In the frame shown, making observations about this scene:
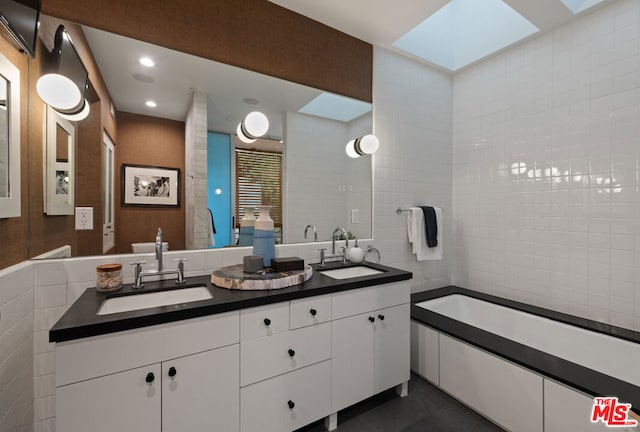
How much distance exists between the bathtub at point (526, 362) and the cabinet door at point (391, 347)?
1.01 ft

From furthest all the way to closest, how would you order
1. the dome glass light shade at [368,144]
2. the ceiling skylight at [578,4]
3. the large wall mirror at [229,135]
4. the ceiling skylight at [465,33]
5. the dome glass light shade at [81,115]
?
the ceiling skylight at [465,33] < the dome glass light shade at [368,144] < the ceiling skylight at [578,4] < the large wall mirror at [229,135] < the dome glass light shade at [81,115]

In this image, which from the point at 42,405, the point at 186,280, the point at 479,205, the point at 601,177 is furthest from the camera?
the point at 479,205

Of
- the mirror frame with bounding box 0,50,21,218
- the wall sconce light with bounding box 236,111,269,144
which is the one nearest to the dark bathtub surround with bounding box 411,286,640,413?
the wall sconce light with bounding box 236,111,269,144

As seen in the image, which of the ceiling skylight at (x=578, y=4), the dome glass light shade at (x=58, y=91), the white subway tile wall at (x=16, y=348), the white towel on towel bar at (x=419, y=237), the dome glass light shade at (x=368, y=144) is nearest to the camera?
the white subway tile wall at (x=16, y=348)

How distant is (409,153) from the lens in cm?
272

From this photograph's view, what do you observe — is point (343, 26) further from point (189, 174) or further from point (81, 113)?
point (81, 113)

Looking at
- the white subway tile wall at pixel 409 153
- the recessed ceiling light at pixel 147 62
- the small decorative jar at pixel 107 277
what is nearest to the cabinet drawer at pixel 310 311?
the small decorative jar at pixel 107 277

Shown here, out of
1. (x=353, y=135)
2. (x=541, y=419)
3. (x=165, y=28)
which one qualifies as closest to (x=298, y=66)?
(x=353, y=135)

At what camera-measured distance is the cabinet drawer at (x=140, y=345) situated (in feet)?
3.27

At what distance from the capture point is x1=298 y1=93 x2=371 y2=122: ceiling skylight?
224cm

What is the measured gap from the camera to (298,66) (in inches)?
83.3

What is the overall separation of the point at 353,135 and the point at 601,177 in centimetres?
187

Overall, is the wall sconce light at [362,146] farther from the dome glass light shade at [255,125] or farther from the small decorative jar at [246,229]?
the small decorative jar at [246,229]

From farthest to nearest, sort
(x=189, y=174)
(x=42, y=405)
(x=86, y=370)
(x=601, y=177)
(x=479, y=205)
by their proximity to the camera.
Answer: (x=479, y=205)
(x=601, y=177)
(x=189, y=174)
(x=42, y=405)
(x=86, y=370)
